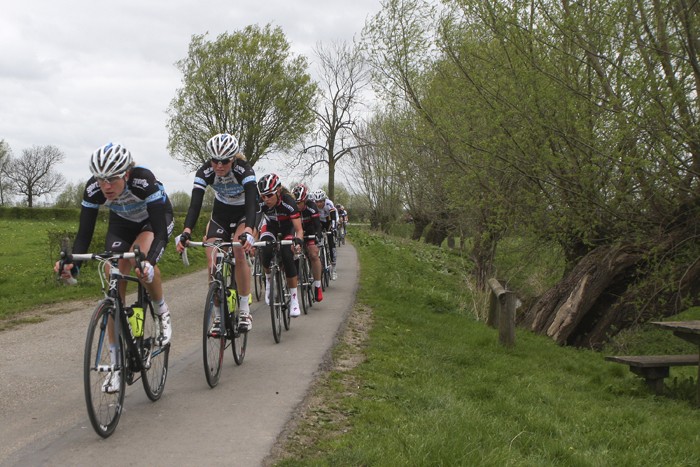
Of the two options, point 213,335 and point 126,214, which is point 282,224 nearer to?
point 213,335

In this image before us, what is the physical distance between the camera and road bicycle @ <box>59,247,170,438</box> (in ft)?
13.4

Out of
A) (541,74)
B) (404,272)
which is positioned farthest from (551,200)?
(404,272)

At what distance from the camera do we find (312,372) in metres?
6.29

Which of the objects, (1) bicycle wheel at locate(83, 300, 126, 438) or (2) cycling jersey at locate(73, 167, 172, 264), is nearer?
(1) bicycle wheel at locate(83, 300, 126, 438)

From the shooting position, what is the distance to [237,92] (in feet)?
102

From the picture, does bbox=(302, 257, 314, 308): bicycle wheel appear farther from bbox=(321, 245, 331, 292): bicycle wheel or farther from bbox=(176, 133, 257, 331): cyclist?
bbox=(176, 133, 257, 331): cyclist

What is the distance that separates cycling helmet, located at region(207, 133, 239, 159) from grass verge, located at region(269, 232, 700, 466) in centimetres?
249

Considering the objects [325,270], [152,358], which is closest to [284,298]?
[152,358]

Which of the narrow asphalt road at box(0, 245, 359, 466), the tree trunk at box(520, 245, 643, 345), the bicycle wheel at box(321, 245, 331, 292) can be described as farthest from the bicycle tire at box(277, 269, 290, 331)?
the tree trunk at box(520, 245, 643, 345)

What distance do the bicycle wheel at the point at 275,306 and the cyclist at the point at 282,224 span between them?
98 millimetres

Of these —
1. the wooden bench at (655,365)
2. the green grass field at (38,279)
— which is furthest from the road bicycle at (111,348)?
the wooden bench at (655,365)

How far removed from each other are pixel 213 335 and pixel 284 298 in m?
2.56

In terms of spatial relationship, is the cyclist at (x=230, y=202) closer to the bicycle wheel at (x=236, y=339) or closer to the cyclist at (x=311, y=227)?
the bicycle wheel at (x=236, y=339)

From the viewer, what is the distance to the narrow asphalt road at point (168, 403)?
3.98 metres
